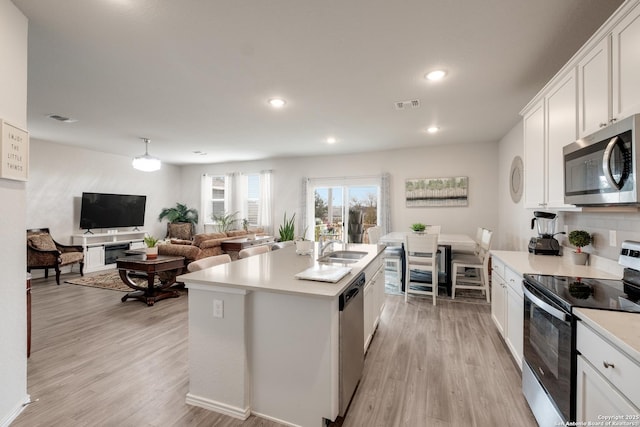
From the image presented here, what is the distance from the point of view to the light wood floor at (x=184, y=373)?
182cm

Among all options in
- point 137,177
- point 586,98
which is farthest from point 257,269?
point 137,177

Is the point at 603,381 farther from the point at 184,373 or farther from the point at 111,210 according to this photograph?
the point at 111,210

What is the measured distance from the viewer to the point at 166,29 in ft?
6.88

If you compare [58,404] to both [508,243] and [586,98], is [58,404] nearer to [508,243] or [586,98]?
[586,98]

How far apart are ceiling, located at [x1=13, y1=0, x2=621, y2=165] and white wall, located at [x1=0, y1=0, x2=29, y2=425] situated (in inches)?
9.5

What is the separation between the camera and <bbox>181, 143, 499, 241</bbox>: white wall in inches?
222

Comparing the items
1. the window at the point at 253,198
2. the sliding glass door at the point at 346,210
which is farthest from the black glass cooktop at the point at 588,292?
the window at the point at 253,198

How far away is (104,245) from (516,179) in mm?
8129

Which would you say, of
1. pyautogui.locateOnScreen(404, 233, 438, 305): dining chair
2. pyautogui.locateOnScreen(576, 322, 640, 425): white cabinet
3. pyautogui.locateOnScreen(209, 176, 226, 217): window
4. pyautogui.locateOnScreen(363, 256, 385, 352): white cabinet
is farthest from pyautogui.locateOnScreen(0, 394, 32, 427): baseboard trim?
pyautogui.locateOnScreen(209, 176, 226, 217): window

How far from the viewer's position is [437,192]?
5898mm

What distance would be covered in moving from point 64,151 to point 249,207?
400cm

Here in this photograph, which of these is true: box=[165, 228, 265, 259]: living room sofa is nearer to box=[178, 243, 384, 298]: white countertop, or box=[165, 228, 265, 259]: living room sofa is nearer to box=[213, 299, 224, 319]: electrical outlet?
box=[178, 243, 384, 298]: white countertop

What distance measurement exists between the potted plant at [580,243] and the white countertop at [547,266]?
51 mm

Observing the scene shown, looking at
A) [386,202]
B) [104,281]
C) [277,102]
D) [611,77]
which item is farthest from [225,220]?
[611,77]
